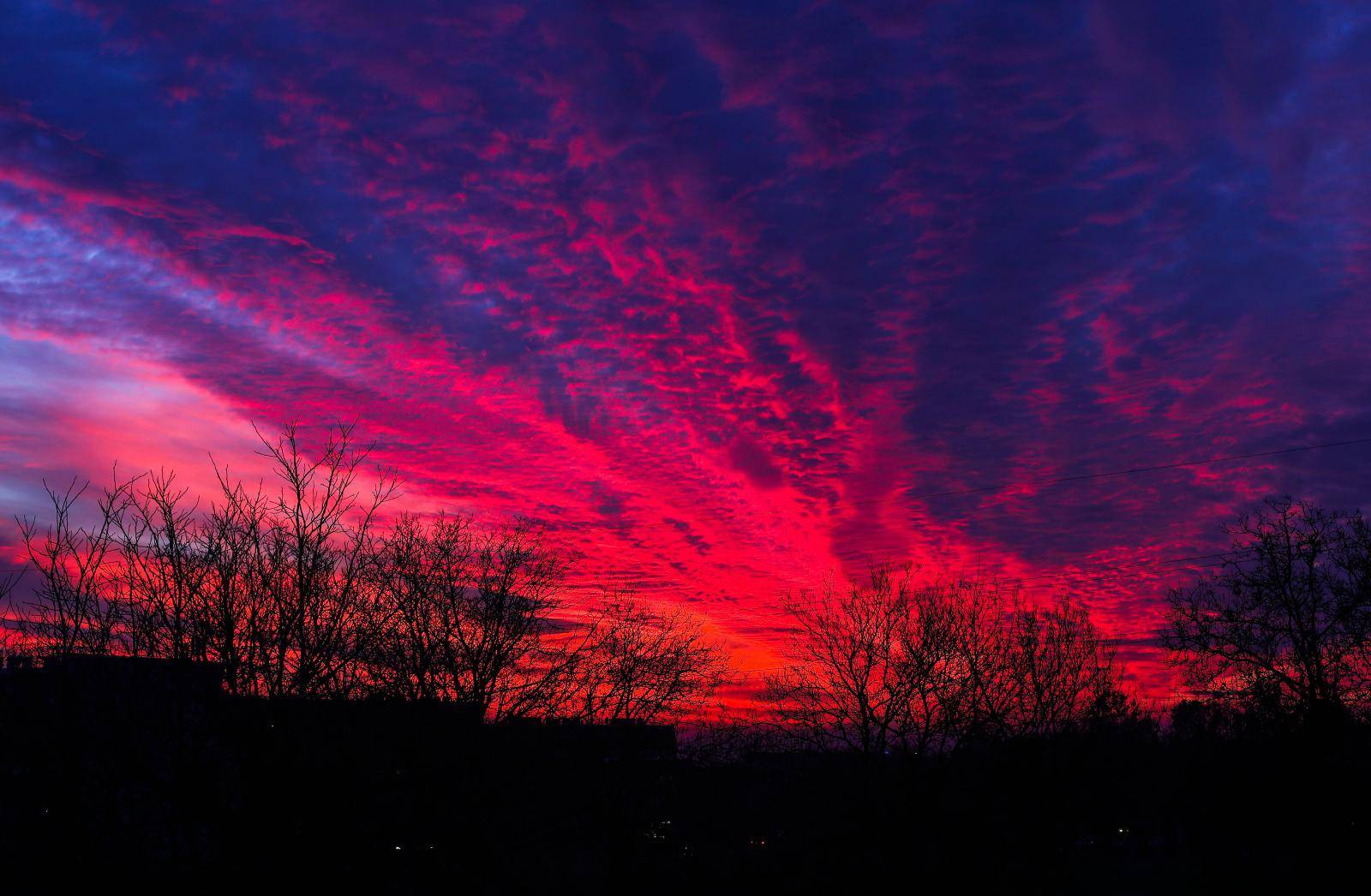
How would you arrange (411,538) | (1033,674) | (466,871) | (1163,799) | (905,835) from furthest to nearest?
(1163,799)
(1033,674)
(905,835)
(411,538)
(466,871)

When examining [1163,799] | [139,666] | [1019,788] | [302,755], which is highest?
[139,666]

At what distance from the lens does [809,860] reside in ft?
123

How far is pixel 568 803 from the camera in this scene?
32031 millimetres

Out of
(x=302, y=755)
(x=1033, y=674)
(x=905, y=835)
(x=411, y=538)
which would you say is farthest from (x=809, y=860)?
(x=302, y=755)

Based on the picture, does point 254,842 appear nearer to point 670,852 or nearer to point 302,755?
point 302,755

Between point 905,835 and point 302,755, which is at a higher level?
point 302,755

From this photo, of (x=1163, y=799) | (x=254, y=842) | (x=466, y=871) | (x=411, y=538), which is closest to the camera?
(x=254, y=842)

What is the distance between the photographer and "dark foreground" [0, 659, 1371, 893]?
15.8 metres

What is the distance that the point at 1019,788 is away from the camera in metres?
34.7

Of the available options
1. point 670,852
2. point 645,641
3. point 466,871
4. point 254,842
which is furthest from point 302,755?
point 670,852

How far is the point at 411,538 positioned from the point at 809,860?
861 inches

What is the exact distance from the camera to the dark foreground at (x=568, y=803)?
15781 mm

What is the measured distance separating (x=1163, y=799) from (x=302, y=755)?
79366mm

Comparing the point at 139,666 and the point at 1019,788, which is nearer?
the point at 139,666
